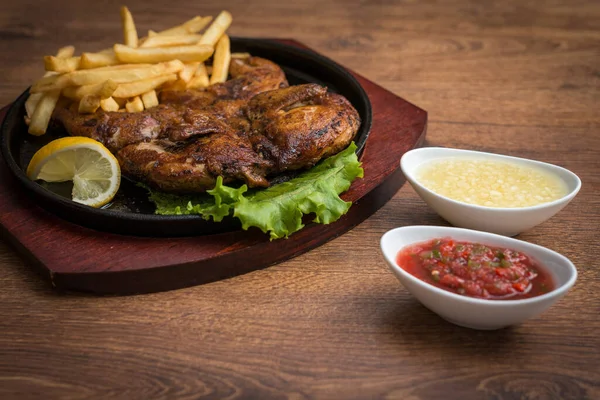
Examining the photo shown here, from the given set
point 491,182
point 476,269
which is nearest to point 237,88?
point 491,182

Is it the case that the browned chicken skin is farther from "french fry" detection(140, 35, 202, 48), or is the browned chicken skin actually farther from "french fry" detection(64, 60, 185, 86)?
"french fry" detection(140, 35, 202, 48)

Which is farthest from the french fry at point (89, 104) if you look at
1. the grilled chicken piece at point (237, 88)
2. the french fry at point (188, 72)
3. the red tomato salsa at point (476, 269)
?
the red tomato salsa at point (476, 269)

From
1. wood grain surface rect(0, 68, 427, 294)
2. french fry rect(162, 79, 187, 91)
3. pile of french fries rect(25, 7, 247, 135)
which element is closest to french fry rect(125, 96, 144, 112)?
pile of french fries rect(25, 7, 247, 135)

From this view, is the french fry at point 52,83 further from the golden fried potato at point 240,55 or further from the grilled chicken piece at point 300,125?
the golden fried potato at point 240,55

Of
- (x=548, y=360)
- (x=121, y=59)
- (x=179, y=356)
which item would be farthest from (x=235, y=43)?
(x=548, y=360)

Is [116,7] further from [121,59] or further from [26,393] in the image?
[26,393]

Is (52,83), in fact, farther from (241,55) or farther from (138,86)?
(241,55)
